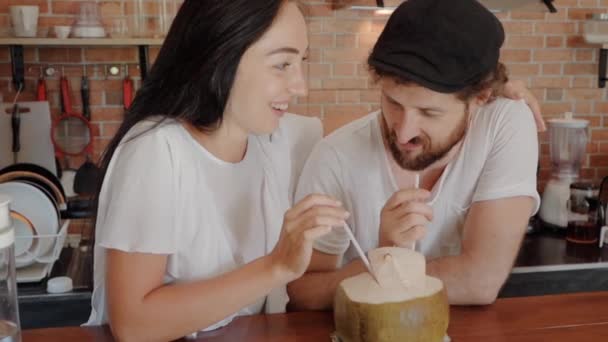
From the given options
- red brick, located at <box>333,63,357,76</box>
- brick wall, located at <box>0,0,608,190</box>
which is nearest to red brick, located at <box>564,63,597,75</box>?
brick wall, located at <box>0,0,608,190</box>

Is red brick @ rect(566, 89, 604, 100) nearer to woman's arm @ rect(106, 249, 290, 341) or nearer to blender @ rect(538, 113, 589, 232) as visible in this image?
blender @ rect(538, 113, 589, 232)

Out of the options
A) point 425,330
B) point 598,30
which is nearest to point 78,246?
point 425,330

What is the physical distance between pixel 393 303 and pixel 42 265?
1.31 meters

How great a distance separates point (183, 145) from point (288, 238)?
26cm

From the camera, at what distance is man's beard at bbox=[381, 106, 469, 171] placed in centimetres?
128

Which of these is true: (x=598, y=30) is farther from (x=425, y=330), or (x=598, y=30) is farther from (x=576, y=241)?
(x=425, y=330)

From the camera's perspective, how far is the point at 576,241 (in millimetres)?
2264

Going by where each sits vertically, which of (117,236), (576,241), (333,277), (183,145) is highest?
(183,145)

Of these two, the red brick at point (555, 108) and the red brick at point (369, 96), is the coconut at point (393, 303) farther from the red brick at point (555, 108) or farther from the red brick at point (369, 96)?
the red brick at point (555, 108)

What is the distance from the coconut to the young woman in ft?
0.29

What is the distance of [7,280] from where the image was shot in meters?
0.95

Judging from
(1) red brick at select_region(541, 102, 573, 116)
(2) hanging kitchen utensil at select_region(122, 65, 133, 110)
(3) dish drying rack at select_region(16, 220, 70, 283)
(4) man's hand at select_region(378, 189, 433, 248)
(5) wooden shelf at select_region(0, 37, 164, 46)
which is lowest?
(3) dish drying rack at select_region(16, 220, 70, 283)

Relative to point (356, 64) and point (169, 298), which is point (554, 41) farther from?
point (169, 298)

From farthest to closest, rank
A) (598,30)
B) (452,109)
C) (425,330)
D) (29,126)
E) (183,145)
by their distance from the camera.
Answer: (598,30) → (29,126) → (452,109) → (183,145) → (425,330)
